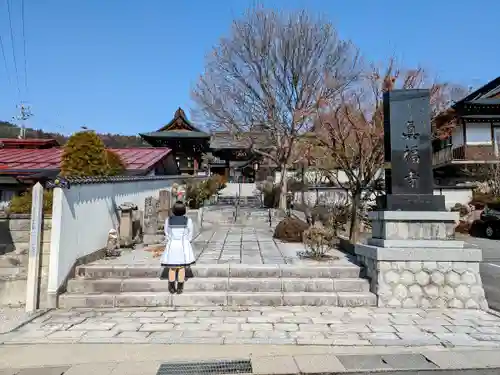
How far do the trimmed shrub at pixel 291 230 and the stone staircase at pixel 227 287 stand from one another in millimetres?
3162

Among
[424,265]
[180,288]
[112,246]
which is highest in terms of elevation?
[112,246]

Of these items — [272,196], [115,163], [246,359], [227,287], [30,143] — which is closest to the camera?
[246,359]

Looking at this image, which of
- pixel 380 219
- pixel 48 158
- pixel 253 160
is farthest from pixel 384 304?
pixel 253 160

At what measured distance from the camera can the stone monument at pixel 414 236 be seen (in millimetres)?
5809

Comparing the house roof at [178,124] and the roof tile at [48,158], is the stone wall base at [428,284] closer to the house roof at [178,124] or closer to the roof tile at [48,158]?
the roof tile at [48,158]

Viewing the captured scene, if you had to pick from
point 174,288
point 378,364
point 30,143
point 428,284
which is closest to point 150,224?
point 174,288

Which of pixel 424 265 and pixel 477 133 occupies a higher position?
pixel 477 133

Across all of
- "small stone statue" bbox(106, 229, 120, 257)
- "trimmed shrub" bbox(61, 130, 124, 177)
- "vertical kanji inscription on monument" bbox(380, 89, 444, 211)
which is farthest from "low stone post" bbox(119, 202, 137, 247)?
"vertical kanji inscription on monument" bbox(380, 89, 444, 211)

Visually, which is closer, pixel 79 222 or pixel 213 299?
pixel 213 299

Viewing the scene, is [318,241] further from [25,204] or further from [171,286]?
[25,204]

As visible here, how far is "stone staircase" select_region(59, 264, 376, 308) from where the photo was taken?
5.66 m

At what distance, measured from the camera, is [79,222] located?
6410mm

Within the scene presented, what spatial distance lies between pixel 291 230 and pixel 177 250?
186 inches

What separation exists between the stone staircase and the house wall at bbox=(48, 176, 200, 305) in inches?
13.9
